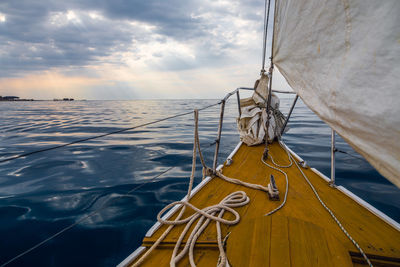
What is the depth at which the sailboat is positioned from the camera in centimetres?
80

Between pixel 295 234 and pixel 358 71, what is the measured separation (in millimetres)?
973

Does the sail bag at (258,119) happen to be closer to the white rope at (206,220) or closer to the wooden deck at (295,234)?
the wooden deck at (295,234)

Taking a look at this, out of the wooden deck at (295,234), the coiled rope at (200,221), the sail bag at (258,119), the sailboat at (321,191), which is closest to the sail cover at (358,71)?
the sailboat at (321,191)

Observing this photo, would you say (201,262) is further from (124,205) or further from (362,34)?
(124,205)

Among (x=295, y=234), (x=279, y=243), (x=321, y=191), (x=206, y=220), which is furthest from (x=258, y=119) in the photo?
(x=279, y=243)

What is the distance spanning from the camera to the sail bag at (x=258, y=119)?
4406mm

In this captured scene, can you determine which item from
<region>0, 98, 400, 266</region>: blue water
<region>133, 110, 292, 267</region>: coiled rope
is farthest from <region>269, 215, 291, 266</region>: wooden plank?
<region>0, 98, 400, 266</region>: blue water

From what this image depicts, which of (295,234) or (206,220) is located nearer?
(295,234)

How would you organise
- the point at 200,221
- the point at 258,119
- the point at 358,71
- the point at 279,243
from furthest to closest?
1. the point at 258,119
2. the point at 200,221
3. the point at 279,243
4. the point at 358,71

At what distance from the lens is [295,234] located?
4.15ft

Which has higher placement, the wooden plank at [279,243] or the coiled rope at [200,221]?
the wooden plank at [279,243]

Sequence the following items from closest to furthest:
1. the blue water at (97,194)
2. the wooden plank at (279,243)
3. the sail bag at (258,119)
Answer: the wooden plank at (279,243) → the blue water at (97,194) → the sail bag at (258,119)

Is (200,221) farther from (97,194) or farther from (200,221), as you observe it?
(97,194)

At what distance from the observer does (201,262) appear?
4.46 ft
